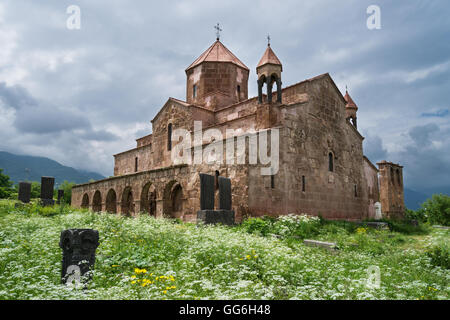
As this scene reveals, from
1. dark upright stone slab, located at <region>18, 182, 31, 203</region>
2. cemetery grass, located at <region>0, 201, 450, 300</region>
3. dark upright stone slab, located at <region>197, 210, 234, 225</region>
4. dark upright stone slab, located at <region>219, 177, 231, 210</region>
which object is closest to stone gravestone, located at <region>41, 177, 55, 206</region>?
dark upright stone slab, located at <region>18, 182, 31, 203</region>

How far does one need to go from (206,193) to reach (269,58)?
713 centimetres

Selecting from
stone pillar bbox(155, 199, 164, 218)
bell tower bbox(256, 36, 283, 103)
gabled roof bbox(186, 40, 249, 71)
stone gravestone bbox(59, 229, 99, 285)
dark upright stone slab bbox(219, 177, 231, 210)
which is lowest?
stone gravestone bbox(59, 229, 99, 285)

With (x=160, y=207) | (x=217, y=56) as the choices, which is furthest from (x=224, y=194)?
(x=217, y=56)

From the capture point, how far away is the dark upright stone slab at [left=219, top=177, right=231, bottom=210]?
11336 millimetres

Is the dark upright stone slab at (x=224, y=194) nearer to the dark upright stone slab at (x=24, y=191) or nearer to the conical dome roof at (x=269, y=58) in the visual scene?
the conical dome roof at (x=269, y=58)

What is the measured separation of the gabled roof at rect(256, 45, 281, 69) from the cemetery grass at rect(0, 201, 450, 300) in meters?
8.70

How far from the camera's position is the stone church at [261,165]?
12.9 metres

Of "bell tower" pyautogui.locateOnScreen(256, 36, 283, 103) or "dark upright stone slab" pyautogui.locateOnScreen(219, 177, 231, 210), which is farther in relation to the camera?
"bell tower" pyautogui.locateOnScreen(256, 36, 283, 103)

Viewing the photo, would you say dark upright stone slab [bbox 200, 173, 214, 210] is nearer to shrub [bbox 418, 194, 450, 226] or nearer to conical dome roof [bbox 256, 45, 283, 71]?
conical dome roof [bbox 256, 45, 283, 71]

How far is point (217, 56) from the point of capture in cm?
2045

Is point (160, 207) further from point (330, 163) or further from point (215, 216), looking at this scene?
point (330, 163)
